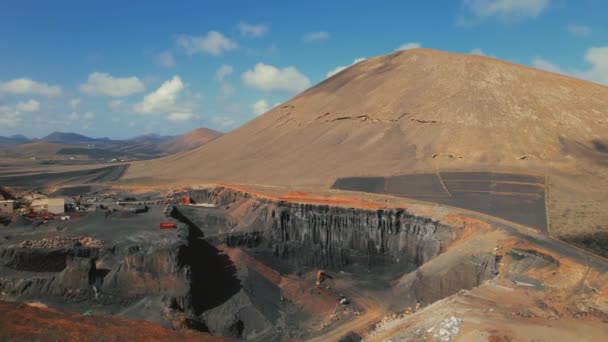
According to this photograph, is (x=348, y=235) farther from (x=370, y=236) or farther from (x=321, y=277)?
(x=321, y=277)

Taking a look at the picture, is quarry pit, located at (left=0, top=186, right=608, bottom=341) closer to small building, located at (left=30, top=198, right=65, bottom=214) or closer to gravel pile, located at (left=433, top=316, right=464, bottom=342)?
gravel pile, located at (left=433, top=316, right=464, bottom=342)

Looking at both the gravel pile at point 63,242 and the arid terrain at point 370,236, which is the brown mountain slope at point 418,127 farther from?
the gravel pile at point 63,242

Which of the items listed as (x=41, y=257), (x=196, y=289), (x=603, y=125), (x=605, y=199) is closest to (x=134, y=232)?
(x=41, y=257)

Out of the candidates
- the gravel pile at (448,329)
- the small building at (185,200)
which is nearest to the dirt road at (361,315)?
the gravel pile at (448,329)

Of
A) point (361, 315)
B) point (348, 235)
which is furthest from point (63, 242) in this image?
point (348, 235)

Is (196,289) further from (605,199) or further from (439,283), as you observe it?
(605,199)

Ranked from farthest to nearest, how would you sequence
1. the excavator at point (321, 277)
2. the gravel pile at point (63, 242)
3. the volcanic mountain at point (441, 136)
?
the volcanic mountain at point (441, 136) → the excavator at point (321, 277) → the gravel pile at point (63, 242)

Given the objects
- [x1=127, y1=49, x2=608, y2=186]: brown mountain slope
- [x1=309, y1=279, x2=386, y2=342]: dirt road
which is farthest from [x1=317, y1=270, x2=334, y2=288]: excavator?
[x1=127, y1=49, x2=608, y2=186]: brown mountain slope
